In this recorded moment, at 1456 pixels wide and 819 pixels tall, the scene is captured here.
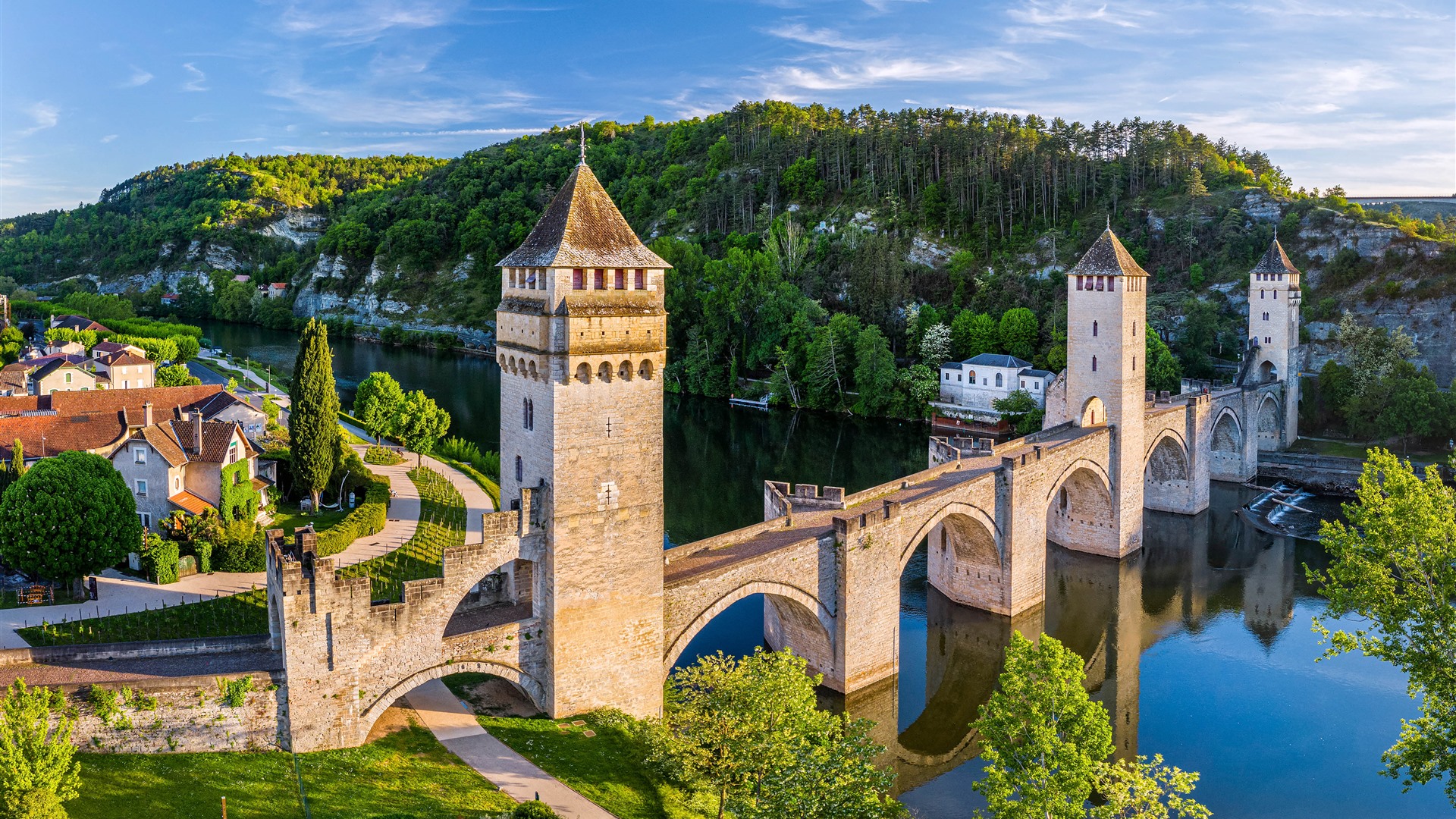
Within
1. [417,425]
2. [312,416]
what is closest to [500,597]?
[312,416]

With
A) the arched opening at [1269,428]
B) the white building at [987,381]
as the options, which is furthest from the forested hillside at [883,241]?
the arched opening at [1269,428]

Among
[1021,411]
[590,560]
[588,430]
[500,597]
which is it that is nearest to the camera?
[588,430]

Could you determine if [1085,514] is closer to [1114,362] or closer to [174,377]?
[1114,362]

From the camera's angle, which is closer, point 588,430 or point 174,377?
point 588,430

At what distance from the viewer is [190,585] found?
1344 inches

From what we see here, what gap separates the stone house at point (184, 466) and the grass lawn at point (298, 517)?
1019 millimetres

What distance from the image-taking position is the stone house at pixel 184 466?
129 feet

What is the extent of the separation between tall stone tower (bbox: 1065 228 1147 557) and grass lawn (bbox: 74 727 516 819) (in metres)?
33.0

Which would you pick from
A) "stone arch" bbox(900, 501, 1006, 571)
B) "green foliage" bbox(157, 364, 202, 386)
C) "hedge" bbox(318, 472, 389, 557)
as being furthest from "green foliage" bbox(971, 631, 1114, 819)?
"green foliage" bbox(157, 364, 202, 386)

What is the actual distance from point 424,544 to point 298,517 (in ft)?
22.7

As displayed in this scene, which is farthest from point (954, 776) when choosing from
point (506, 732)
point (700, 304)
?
point (700, 304)

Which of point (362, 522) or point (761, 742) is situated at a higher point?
point (362, 522)

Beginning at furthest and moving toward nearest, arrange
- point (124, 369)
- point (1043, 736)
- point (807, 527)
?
point (124, 369) < point (807, 527) < point (1043, 736)

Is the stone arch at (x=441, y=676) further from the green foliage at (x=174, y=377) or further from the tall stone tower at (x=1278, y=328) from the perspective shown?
the tall stone tower at (x=1278, y=328)
